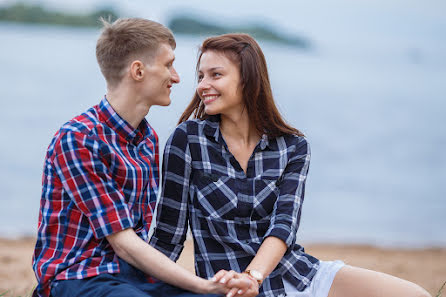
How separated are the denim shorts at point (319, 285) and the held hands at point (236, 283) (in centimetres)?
28

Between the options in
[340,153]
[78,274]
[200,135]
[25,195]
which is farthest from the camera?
→ [340,153]

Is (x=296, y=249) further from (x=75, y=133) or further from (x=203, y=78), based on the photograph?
(x=75, y=133)

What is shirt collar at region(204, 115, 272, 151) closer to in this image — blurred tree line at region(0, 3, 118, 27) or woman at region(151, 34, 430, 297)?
woman at region(151, 34, 430, 297)

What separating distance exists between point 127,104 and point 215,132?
1.29 feet

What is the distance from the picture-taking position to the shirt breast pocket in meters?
2.51

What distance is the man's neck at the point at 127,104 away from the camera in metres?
2.42

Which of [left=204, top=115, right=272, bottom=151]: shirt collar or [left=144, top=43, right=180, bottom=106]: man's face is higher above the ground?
[left=144, top=43, right=180, bottom=106]: man's face

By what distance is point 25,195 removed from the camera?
966cm

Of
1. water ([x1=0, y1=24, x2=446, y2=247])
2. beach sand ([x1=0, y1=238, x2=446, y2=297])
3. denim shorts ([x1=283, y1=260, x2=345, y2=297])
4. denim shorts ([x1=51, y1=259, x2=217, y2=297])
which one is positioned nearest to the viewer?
denim shorts ([x1=51, y1=259, x2=217, y2=297])

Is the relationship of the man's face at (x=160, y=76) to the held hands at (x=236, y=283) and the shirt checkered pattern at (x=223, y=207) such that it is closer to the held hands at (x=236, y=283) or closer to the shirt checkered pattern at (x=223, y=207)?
the shirt checkered pattern at (x=223, y=207)

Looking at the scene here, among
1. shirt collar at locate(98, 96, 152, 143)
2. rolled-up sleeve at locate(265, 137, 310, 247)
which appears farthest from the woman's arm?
shirt collar at locate(98, 96, 152, 143)

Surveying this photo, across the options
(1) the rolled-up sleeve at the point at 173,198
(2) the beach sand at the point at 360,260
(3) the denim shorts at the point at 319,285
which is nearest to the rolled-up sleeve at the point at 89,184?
(1) the rolled-up sleeve at the point at 173,198

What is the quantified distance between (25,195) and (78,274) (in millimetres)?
7873

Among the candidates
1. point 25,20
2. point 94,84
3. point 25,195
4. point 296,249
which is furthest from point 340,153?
point 25,20
